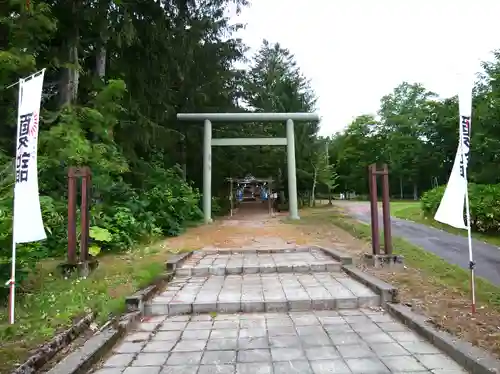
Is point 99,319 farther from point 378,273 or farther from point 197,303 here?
point 378,273

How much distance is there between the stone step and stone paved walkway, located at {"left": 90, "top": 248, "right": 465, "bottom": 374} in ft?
0.04

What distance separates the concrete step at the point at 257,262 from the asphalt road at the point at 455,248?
97.0 inches

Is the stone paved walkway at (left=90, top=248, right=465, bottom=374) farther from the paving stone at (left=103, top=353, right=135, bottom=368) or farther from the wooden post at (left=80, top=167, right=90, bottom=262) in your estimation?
the wooden post at (left=80, top=167, right=90, bottom=262)

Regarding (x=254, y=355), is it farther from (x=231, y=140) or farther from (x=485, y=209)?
(x=231, y=140)

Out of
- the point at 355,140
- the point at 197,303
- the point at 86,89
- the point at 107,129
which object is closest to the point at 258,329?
the point at 197,303

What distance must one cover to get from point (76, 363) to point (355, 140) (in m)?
45.4

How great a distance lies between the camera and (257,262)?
6781mm

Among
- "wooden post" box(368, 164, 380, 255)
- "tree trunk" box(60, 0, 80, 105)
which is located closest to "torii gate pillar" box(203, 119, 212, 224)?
"tree trunk" box(60, 0, 80, 105)

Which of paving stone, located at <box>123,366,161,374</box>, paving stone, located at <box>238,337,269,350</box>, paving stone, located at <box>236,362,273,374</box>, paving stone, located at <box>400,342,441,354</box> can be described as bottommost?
paving stone, located at <box>123,366,161,374</box>

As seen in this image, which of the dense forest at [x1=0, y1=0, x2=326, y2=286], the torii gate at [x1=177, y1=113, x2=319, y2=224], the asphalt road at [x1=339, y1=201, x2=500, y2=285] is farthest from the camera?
the torii gate at [x1=177, y1=113, x2=319, y2=224]

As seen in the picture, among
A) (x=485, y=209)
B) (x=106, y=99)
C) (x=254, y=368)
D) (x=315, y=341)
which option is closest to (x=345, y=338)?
(x=315, y=341)

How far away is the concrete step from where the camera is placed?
6.19 m

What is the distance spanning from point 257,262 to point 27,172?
12.9 feet

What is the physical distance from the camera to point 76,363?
284 centimetres
